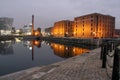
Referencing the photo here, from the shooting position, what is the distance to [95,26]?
9625 centimetres

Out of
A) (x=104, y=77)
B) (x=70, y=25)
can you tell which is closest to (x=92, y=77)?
(x=104, y=77)

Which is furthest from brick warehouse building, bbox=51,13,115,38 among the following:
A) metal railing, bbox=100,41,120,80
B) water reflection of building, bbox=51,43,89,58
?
metal railing, bbox=100,41,120,80

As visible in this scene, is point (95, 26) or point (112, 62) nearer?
point (112, 62)

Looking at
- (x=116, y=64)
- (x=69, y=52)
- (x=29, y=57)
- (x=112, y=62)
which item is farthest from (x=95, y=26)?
(x=116, y=64)

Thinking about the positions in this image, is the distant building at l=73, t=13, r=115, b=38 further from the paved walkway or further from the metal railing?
the paved walkway

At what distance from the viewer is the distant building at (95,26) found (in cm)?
9704

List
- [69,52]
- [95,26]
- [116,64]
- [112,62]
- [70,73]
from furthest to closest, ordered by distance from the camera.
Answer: [95,26]
[69,52]
[112,62]
[70,73]
[116,64]

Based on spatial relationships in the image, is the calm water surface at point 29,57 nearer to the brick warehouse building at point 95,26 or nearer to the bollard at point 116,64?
the bollard at point 116,64

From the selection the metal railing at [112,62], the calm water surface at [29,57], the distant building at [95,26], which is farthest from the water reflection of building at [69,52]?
the distant building at [95,26]

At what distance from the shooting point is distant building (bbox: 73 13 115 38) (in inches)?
3820

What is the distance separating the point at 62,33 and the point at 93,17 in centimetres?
4834

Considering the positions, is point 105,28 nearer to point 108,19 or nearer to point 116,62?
point 108,19

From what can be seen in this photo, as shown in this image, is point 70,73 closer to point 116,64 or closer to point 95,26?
point 116,64

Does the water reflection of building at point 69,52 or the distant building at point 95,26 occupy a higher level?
the distant building at point 95,26
